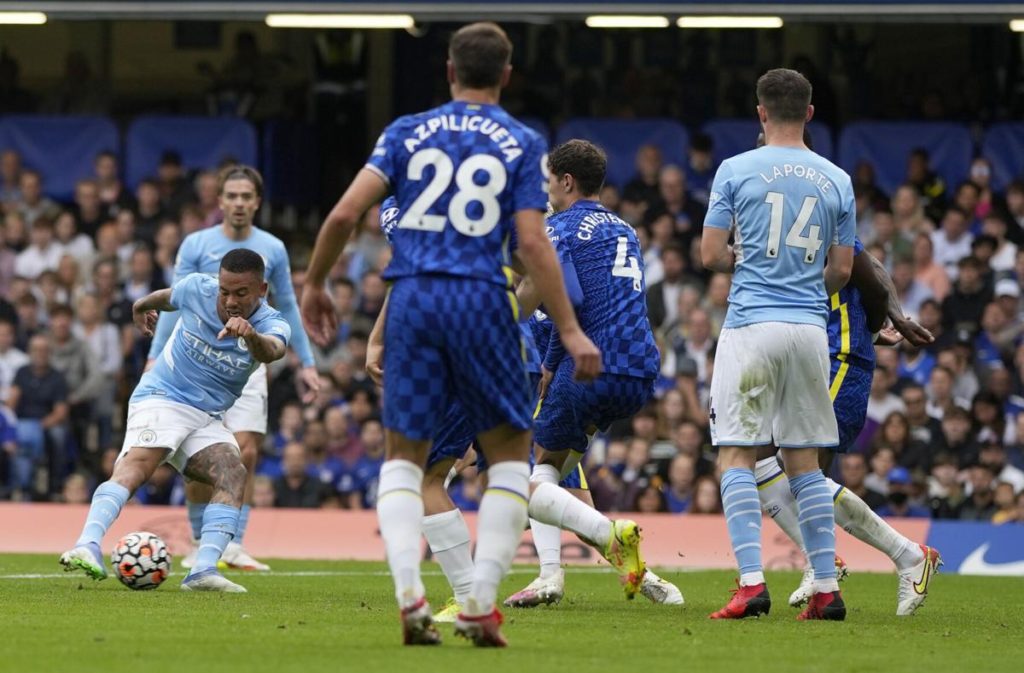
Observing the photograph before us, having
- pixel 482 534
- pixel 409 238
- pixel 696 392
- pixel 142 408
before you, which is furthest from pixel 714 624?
pixel 696 392

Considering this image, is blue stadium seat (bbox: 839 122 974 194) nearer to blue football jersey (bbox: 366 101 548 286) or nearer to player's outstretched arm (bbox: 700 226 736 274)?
player's outstretched arm (bbox: 700 226 736 274)

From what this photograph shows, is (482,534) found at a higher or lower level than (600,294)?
lower

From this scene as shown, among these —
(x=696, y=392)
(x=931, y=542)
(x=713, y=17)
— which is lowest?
(x=931, y=542)

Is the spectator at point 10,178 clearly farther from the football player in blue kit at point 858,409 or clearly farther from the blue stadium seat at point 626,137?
the football player in blue kit at point 858,409

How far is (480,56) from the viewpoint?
7.16 meters

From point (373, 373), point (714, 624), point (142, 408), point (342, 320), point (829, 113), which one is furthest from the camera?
point (829, 113)

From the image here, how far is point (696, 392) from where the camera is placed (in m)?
17.9

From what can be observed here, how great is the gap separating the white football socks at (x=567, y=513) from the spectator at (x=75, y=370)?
1049 cm

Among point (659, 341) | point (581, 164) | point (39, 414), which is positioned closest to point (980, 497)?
point (659, 341)

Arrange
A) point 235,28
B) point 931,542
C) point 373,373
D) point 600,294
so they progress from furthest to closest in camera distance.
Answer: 1. point 235,28
2. point 931,542
3. point 600,294
4. point 373,373

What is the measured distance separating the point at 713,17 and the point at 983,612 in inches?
390

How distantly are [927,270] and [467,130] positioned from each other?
1273 cm

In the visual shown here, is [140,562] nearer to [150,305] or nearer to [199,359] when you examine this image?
[199,359]

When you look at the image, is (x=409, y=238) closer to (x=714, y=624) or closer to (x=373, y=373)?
(x=373, y=373)
